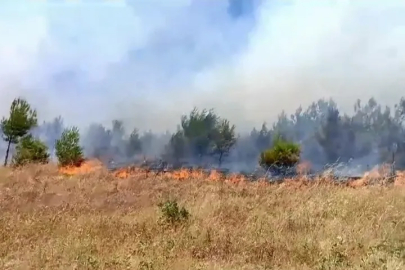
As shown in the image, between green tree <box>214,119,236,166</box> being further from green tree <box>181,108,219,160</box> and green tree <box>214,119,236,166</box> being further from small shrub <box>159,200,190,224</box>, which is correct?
small shrub <box>159,200,190,224</box>

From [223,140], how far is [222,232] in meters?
29.5

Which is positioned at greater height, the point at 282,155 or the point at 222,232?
the point at 282,155

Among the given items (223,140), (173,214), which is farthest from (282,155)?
(173,214)

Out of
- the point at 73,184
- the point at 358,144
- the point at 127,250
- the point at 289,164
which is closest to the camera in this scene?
the point at 127,250

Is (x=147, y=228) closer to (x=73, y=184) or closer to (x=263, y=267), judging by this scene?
(x=263, y=267)

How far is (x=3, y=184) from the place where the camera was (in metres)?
14.0

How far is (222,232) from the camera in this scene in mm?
6609

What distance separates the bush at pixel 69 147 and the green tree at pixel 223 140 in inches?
355

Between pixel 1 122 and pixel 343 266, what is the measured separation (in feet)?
109

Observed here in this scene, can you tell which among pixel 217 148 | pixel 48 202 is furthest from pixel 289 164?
pixel 48 202

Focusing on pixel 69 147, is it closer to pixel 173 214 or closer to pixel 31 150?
pixel 31 150

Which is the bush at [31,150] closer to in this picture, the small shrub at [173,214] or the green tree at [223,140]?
the green tree at [223,140]

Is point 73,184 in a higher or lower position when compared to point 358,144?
lower

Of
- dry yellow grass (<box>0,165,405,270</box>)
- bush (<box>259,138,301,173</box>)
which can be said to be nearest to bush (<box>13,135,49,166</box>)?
bush (<box>259,138,301,173</box>)
